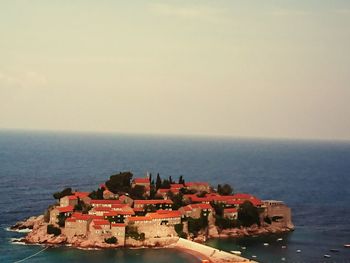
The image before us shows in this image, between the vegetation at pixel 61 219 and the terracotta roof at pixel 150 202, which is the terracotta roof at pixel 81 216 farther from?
the terracotta roof at pixel 150 202

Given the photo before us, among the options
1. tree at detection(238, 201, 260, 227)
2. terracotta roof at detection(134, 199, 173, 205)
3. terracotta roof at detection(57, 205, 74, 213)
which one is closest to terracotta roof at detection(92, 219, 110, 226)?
terracotta roof at detection(57, 205, 74, 213)

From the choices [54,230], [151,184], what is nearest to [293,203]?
[151,184]

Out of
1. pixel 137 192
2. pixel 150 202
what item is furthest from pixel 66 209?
pixel 137 192

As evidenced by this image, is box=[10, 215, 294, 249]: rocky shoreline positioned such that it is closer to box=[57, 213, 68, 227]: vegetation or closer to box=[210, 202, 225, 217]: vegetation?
box=[57, 213, 68, 227]: vegetation

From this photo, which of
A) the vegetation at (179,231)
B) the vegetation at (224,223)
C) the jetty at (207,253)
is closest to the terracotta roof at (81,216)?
the vegetation at (179,231)

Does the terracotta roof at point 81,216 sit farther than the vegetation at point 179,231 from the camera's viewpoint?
No

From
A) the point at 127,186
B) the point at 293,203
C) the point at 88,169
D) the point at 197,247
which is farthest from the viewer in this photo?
the point at 88,169

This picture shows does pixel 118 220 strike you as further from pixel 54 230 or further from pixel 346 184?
pixel 346 184
